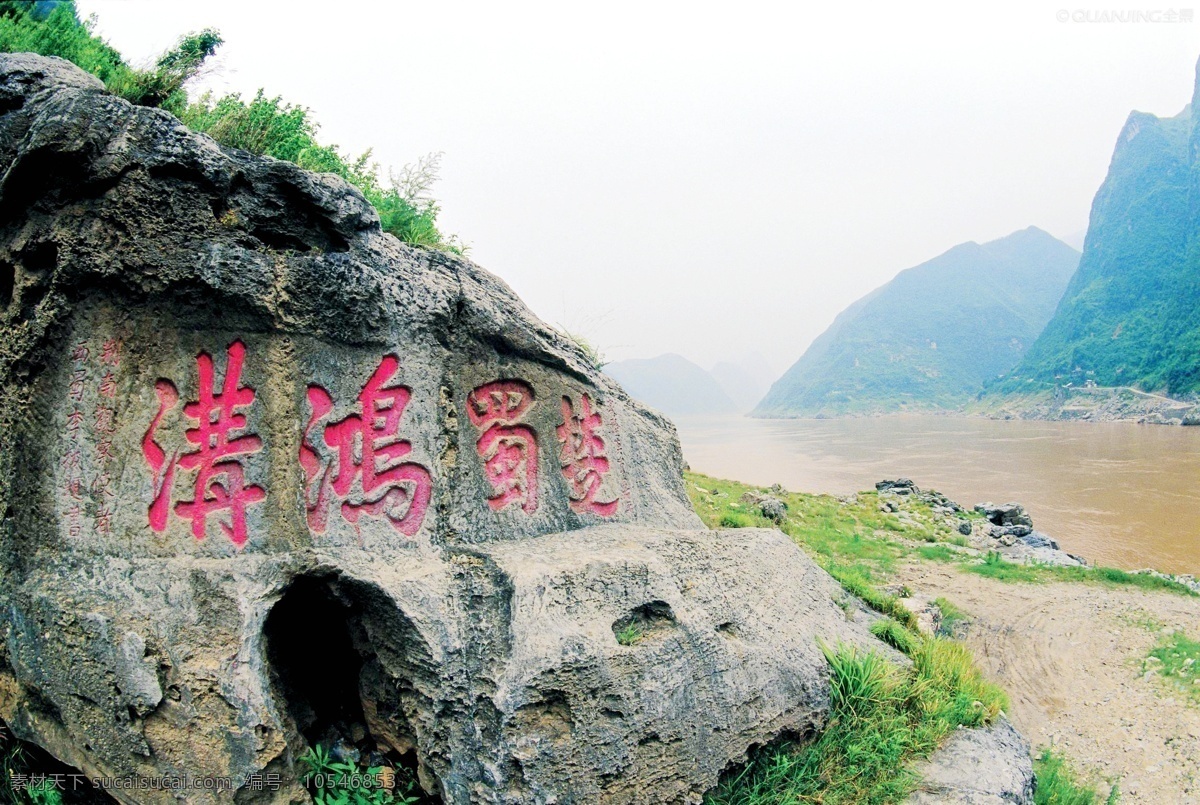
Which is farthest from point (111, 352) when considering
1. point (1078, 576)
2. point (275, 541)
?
point (1078, 576)

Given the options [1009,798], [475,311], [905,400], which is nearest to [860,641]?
[1009,798]

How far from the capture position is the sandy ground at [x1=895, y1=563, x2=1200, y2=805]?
558 cm

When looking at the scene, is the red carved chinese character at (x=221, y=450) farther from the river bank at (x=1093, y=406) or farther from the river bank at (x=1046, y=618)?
the river bank at (x=1093, y=406)

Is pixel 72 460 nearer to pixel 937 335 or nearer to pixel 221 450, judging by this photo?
pixel 221 450

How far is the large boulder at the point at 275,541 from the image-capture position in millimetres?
3127

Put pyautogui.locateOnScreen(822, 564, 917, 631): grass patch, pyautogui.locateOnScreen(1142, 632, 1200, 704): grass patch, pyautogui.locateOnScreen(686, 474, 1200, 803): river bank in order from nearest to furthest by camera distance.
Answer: pyautogui.locateOnScreen(686, 474, 1200, 803): river bank
pyautogui.locateOnScreen(822, 564, 917, 631): grass patch
pyautogui.locateOnScreen(1142, 632, 1200, 704): grass patch

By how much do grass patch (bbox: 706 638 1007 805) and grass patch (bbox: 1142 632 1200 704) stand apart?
3.58 m

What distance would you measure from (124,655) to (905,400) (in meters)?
94.5

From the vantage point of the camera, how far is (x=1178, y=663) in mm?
7145

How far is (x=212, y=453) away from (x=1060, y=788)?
5984mm

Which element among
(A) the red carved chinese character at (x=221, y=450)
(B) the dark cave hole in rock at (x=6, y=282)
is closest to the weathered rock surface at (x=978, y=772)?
(A) the red carved chinese character at (x=221, y=450)

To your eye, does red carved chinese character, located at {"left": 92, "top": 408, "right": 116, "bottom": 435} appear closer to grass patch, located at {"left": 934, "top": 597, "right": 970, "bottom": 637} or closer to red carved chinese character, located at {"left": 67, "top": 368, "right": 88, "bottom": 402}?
red carved chinese character, located at {"left": 67, "top": 368, "right": 88, "bottom": 402}

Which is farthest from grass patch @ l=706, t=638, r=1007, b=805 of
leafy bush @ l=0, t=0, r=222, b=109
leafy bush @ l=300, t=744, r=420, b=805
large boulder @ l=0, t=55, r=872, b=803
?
leafy bush @ l=0, t=0, r=222, b=109

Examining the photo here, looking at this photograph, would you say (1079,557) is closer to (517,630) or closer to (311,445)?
(517,630)
